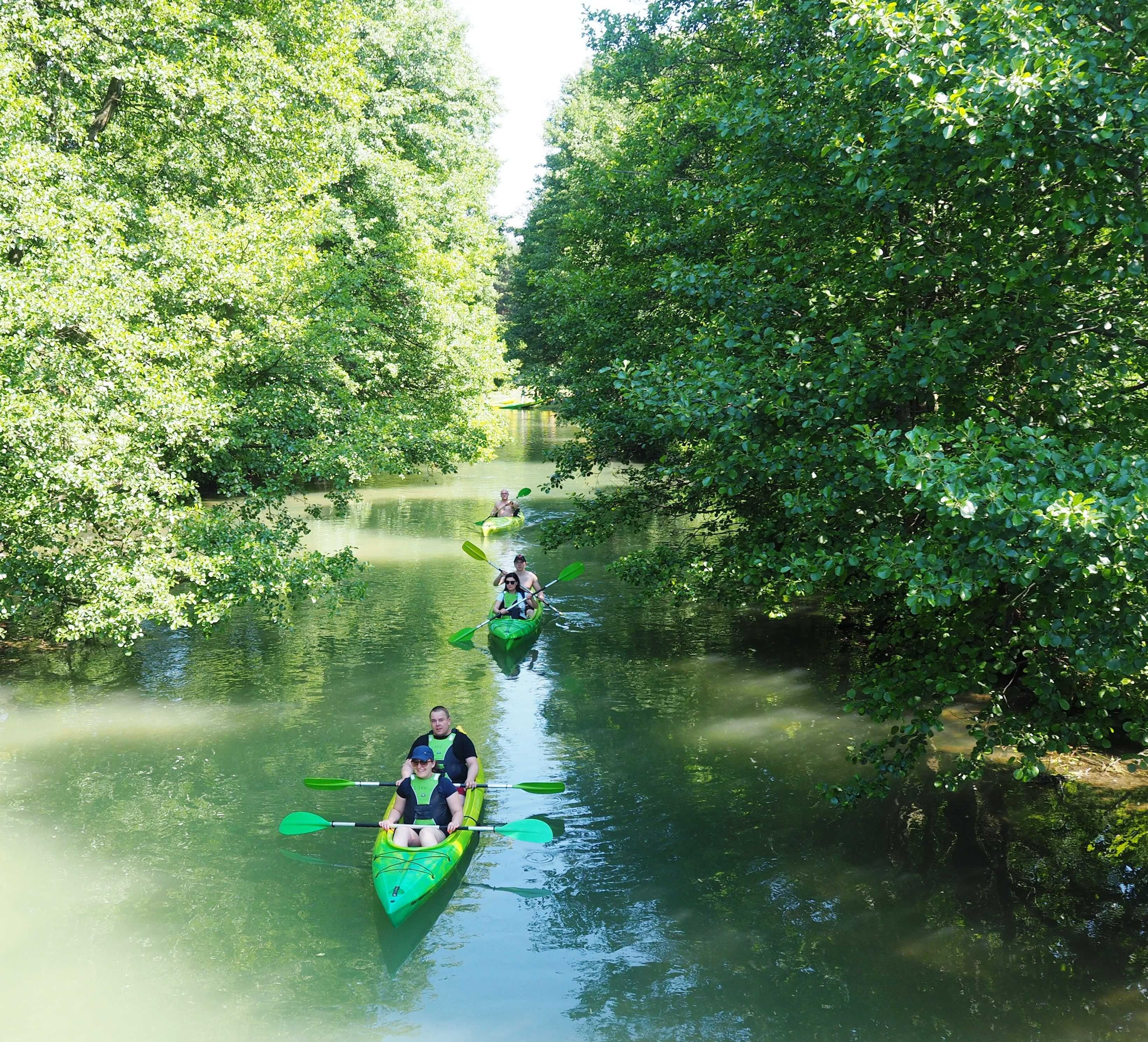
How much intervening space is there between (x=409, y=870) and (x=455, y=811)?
1.03 m

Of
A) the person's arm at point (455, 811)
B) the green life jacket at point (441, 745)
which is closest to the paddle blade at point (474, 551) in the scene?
the green life jacket at point (441, 745)

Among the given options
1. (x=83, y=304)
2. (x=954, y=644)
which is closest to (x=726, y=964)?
(x=954, y=644)

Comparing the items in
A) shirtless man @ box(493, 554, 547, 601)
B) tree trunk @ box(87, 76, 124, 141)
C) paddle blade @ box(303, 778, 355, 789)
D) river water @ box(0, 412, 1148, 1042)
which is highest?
tree trunk @ box(87, 76, 124, 141)

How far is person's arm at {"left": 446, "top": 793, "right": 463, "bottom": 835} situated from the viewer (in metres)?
9.08

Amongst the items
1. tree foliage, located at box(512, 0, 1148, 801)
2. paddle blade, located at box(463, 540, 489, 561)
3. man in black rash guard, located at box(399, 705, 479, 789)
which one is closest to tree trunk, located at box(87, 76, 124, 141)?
tree foliage, located at box(512, 0, 1148, 801)

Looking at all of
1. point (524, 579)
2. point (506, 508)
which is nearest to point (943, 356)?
point (524, 579)

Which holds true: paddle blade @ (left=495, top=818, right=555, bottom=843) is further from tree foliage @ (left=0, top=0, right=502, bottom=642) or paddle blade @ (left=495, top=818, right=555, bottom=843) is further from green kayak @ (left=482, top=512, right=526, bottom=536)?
green kayak @ (left=482, top=512, right=526, bottom=536)

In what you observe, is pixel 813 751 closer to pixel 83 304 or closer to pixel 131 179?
pixel 83 304

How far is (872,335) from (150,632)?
13.2 meters

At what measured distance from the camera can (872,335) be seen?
8008 mm

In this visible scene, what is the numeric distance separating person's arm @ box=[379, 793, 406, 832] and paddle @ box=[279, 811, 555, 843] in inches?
4.2

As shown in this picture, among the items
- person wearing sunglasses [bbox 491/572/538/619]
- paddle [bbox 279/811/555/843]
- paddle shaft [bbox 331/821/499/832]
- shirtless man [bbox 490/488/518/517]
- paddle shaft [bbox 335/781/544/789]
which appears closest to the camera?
paddle shaft [bbox 331/821/499/832]

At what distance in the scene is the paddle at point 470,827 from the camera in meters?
9.05

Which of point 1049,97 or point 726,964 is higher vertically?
point 1049,97
